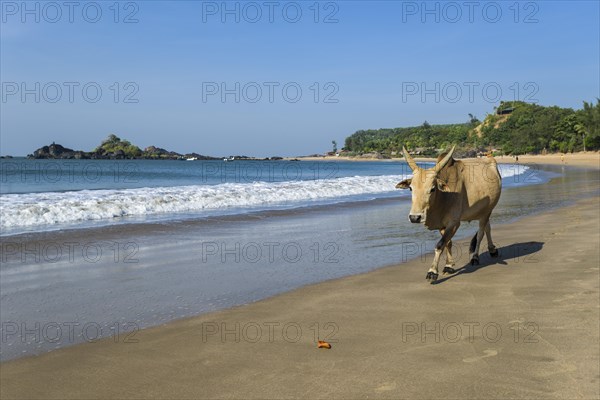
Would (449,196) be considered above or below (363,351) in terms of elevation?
above

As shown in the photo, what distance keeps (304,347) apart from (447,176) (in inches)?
160

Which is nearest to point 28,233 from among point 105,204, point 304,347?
point 105,204

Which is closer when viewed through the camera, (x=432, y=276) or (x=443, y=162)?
(x=432, y=276)

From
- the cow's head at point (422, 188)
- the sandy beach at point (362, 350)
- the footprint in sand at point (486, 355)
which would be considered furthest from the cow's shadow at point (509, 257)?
the footprint in sand at point (486, 355)

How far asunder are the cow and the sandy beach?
2.93ft

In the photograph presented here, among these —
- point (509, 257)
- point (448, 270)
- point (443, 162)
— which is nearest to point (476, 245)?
point (509, 257)

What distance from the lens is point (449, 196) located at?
782 centimetres

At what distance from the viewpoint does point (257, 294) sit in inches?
272

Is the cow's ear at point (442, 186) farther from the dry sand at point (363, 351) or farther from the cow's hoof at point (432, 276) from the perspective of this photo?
the dry sand at point (363, 351)

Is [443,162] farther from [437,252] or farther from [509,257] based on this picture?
[509,257]

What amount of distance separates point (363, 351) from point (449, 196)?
384cm

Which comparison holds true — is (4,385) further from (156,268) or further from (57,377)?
(156,268)

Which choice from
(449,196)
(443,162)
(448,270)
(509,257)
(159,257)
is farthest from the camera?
(159,257)

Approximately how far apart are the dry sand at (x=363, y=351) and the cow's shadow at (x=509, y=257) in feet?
3.38
